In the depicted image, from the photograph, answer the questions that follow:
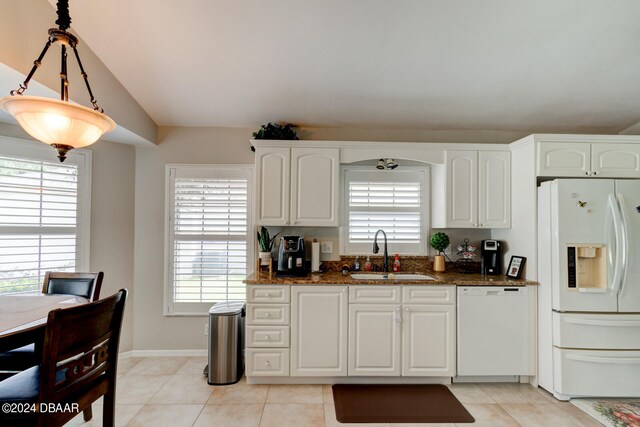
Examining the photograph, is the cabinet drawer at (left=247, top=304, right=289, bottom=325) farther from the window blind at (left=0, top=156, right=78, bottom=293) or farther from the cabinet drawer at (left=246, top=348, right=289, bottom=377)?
the window blind at (left=0, top=156, right=78, bottom=293)

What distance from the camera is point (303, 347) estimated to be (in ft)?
8.36

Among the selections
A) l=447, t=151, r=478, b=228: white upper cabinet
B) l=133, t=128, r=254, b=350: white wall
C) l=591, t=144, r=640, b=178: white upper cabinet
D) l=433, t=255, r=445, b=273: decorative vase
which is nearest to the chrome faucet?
l=433, t=255, r=445, b=273: decorative vase

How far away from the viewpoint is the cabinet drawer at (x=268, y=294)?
2553mm

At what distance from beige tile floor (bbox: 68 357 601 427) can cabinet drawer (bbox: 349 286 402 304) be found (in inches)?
32.5

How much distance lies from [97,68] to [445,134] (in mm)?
3260

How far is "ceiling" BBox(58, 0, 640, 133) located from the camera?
1985mm

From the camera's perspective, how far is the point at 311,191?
2.86 meters

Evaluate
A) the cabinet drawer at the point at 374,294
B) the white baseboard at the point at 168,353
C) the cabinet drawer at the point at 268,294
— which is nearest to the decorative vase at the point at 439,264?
the cabinet drawer at the point at 374,294

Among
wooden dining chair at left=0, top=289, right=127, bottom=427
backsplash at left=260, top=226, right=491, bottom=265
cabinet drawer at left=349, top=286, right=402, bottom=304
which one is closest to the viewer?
wooden dining chair at left=0, top=289, right=127, bottom=427

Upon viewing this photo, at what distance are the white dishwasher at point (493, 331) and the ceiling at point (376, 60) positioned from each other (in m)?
1.76

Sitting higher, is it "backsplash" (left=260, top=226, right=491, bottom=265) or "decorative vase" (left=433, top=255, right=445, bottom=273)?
"backsplash" (left=260, top=226, right=491, bottom=265)

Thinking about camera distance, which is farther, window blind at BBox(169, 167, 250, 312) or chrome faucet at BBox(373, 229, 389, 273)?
window blind at BBox(169, 167, 250, 312)

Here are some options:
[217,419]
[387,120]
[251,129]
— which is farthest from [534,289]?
[251,129]

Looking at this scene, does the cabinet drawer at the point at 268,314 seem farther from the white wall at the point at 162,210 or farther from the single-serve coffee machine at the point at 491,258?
the single-serve coffee machine at the point at 491,258
